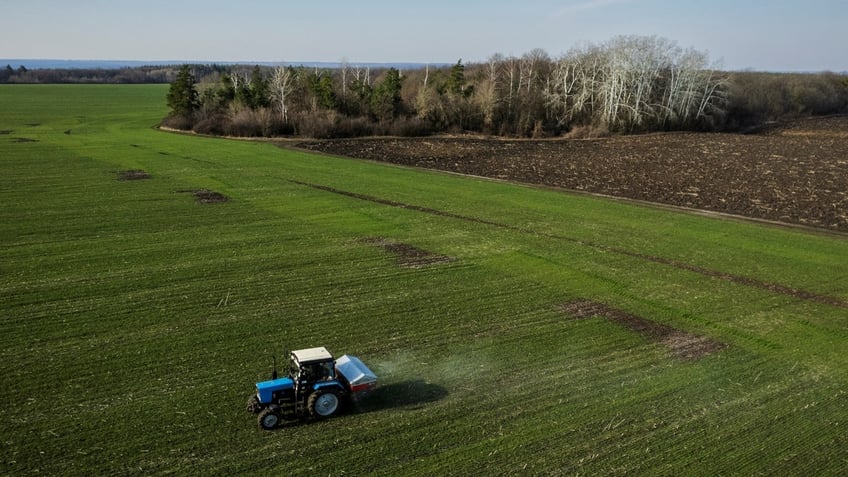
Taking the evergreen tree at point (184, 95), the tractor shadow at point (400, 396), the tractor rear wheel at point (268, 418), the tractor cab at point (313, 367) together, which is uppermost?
the evergreen tree at point (184, 95)

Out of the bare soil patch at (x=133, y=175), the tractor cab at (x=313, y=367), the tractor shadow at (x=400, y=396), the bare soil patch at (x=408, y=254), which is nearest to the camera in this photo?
the tractor cab at (x=313, y=367)

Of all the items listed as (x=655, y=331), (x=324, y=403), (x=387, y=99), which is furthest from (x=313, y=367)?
(x=387, y=99)

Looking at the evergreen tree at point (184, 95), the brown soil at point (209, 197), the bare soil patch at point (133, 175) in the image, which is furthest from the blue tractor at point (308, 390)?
the evergreen tree at point (184, 95)

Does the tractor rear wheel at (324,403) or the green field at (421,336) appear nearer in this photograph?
the green field at (421,336)

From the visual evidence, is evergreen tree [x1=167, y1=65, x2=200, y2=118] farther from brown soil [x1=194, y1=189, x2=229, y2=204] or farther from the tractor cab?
the tractor cab

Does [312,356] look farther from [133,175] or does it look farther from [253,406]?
[133,175]

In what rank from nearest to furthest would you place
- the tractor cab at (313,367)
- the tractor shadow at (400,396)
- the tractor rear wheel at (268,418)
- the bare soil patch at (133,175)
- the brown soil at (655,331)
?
the tractor rear wheel at (268,418) → the tractor cab at (313,367) → the tractor shadow at (400,396) → the brown soil at (655,331) → the bare soil patch at (133,175)

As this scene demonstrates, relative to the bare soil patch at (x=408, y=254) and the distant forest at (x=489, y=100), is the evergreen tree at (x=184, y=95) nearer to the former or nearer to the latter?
the distant forest at (x=489, y=100)
